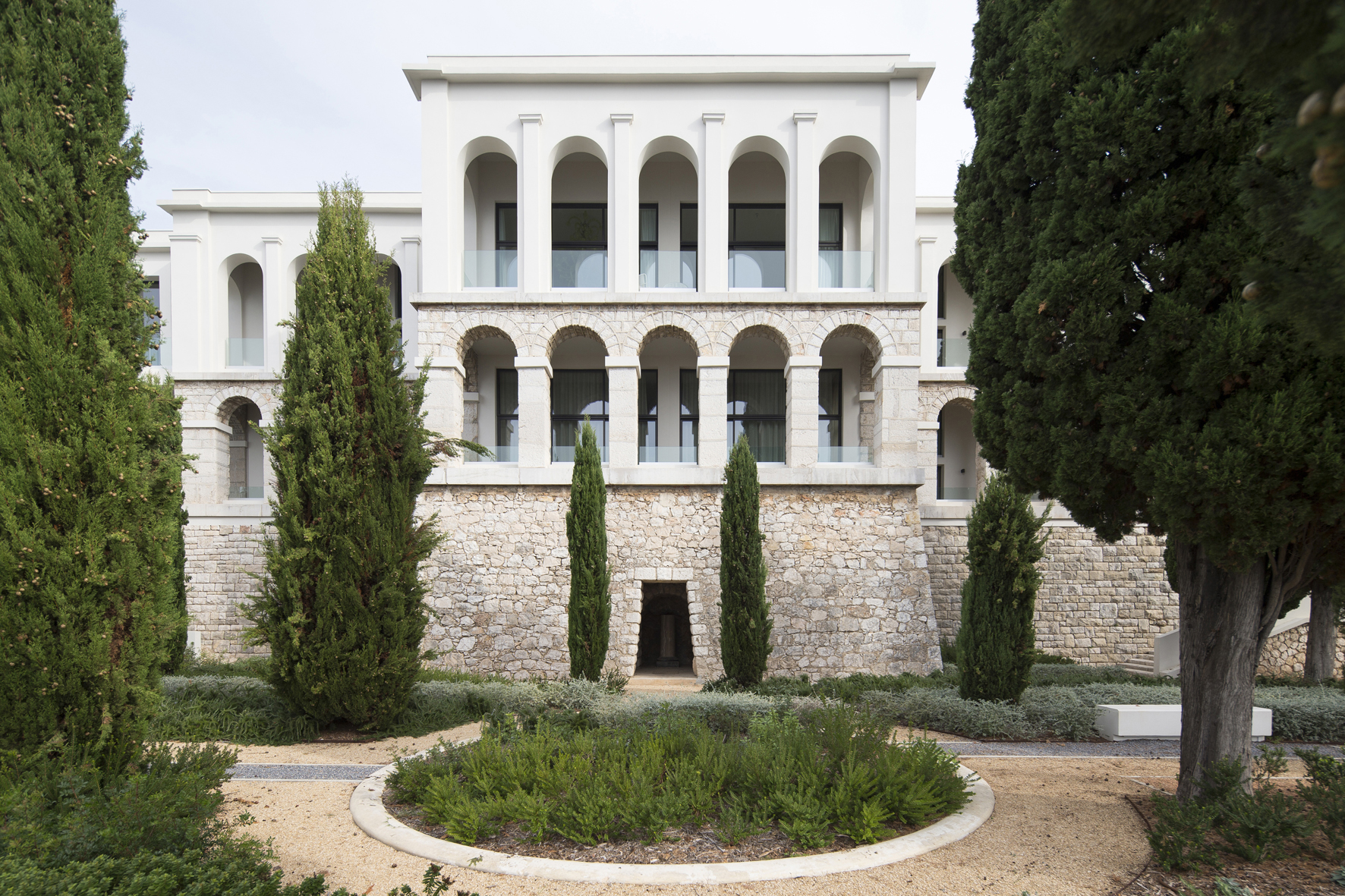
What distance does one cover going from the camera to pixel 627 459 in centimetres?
1328

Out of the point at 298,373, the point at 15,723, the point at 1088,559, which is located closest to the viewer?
the point at 15,723

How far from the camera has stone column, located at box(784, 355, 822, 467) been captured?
1323 cm

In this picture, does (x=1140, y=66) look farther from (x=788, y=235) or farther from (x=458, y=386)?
(x=458, y=386)

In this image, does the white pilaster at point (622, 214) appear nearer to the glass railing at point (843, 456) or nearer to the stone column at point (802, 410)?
the stone column at point (802, 410)

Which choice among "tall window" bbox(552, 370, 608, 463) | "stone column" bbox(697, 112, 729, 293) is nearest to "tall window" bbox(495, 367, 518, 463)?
"tall window" bbox(552, 370, 608, 463)

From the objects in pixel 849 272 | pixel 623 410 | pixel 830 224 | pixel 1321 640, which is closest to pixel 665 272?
pixel 623 410

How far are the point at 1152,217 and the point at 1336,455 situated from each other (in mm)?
1780

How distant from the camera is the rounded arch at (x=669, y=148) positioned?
13648 millimetres

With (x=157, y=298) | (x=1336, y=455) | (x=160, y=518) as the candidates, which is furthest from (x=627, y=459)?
(x=157, y=298)

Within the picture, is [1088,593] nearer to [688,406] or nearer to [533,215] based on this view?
[688,406]

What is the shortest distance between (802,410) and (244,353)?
1347cm

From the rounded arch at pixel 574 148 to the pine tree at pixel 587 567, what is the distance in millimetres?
6360

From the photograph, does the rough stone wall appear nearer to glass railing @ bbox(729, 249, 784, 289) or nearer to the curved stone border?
glass railing @ bbox(729, 249, 784, 289)

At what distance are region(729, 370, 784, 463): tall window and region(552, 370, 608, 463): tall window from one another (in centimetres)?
309
